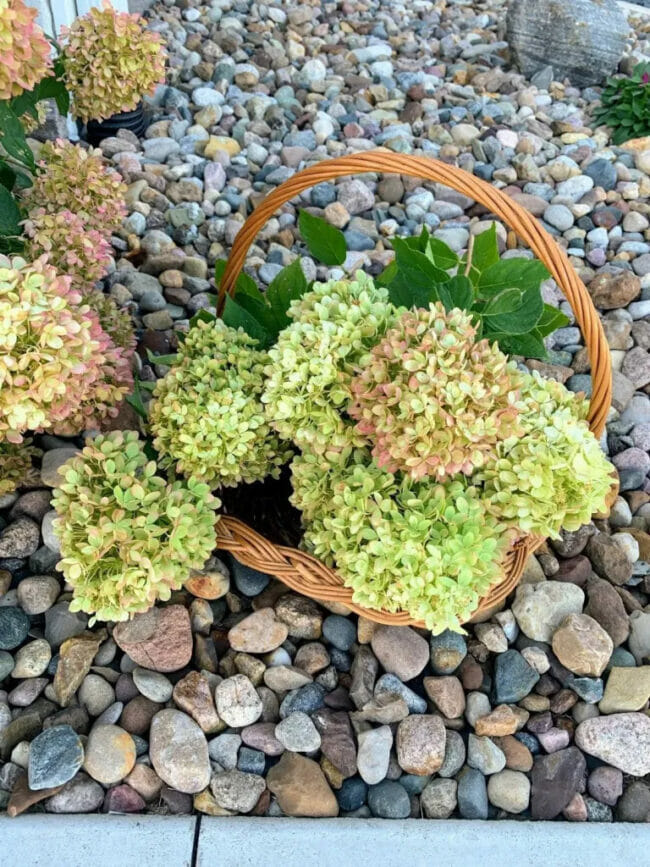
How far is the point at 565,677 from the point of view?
4.26 feet

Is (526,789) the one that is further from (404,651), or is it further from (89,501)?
(89,501)

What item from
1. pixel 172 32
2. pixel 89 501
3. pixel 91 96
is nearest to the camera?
pixel 89 501

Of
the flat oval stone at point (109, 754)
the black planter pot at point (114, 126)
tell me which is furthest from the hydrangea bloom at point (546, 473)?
the black planter pot at point (114, 126)

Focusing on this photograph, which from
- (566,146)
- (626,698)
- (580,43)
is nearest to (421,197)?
(566,146)

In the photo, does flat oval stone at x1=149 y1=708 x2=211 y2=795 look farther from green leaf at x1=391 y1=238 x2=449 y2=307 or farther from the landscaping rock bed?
green leaf at x1=391 y1=238 x2=449 y2=307

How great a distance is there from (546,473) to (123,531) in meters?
0.58

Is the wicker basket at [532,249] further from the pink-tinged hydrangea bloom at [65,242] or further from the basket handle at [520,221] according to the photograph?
the pink-tinged hydrangea bloom at [65,242]

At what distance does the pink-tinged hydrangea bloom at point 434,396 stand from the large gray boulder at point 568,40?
2.47 meters

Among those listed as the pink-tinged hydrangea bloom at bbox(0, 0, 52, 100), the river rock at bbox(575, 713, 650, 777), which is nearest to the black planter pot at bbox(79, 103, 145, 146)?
the pink-tinged hydrangea bloom at bbox(0, 0, 52, 100)

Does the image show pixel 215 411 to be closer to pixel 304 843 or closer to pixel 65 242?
pixel 65 242

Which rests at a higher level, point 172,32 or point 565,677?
point 172,32

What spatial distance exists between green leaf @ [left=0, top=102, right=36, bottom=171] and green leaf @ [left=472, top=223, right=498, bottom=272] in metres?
0.75

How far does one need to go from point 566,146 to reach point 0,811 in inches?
96.7

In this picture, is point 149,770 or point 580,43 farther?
point 580,43
